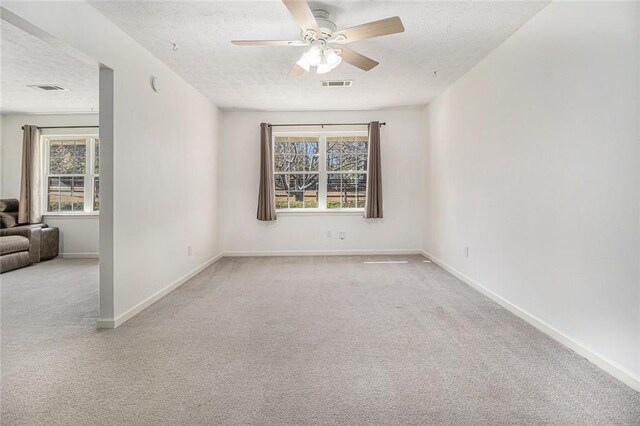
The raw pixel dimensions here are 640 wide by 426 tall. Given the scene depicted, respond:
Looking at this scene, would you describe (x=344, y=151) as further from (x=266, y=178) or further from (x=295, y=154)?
(x=266, y=178)

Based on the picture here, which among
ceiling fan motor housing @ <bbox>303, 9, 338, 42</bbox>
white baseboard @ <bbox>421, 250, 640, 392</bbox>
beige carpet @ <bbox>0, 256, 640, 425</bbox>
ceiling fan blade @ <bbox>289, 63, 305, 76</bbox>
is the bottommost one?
beige carpet @ <bbox>0, 256, 640, 425</bbox>

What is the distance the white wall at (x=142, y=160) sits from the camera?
2482 millimetres

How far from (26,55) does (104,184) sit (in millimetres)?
2125

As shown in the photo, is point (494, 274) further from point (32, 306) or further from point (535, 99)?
point (32, 306)

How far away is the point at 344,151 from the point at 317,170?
62 cm

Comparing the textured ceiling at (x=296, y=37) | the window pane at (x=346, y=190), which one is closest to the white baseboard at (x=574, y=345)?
the textured ceiling at (x=296, y=37)

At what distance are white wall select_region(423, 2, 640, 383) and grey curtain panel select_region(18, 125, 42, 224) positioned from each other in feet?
23.1

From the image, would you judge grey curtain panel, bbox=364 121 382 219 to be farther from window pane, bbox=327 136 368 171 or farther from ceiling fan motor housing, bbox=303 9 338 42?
ceiling fan motor housing, bbox=303 9 338 42

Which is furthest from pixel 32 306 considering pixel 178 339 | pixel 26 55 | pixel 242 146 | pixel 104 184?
pixel 242 146

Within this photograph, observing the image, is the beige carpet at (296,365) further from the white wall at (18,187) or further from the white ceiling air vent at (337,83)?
the white ceiling air vent at (337,83)

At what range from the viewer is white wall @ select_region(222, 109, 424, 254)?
580 cm

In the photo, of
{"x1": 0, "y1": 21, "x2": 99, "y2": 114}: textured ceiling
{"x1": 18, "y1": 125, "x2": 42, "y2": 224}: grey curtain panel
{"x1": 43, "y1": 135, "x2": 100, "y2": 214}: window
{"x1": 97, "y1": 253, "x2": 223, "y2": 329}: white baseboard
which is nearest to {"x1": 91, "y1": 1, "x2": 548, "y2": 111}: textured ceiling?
{"x1": 0, "y1": 21, "x2": 99, "y2": 114}: textured ceiling

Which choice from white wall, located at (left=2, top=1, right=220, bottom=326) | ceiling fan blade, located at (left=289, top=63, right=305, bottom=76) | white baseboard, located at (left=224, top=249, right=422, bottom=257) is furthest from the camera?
→ white baseboard, located at (left=224, top=249, right=422, bottom=257)

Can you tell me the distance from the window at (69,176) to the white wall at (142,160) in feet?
9.14
